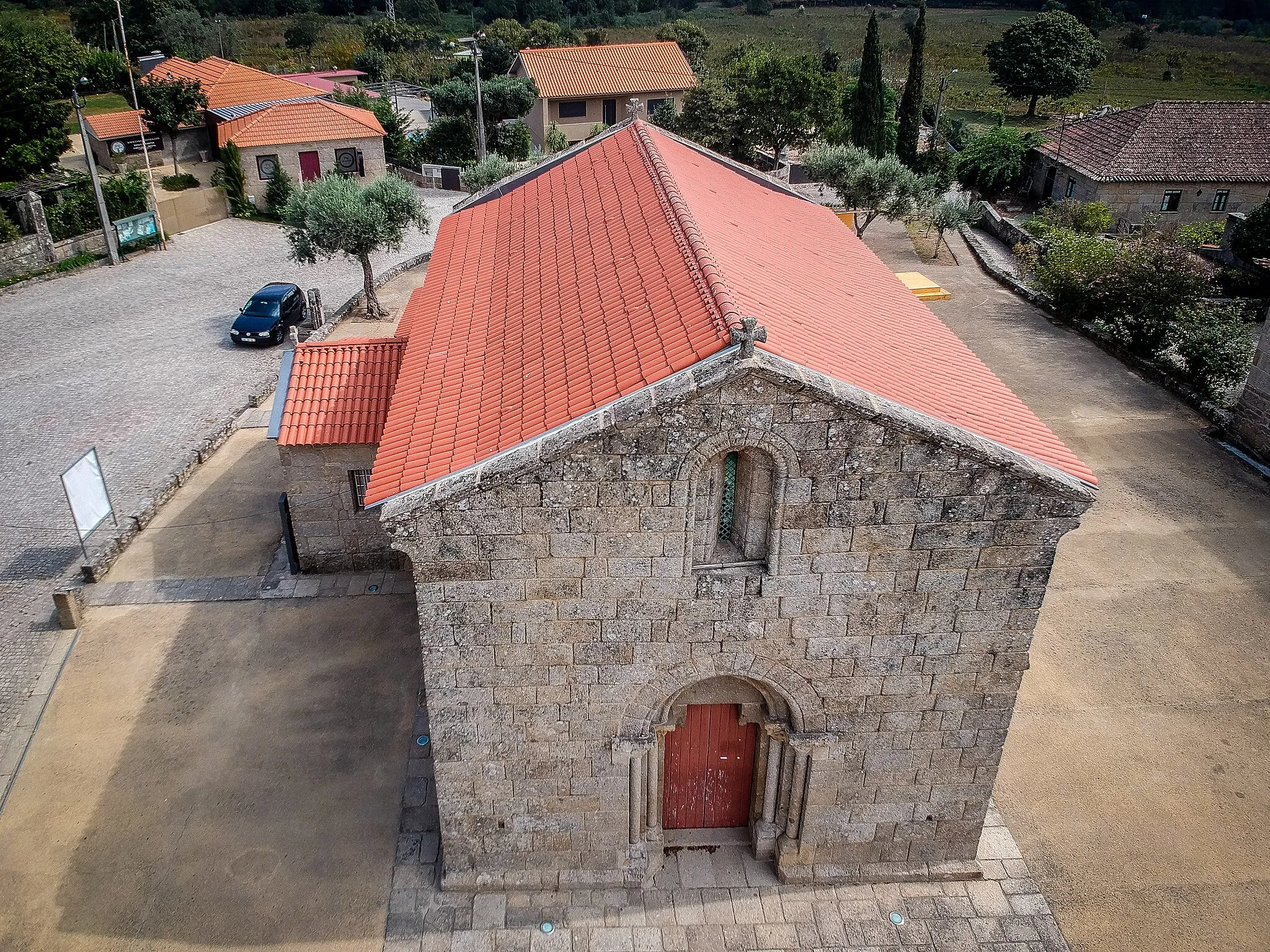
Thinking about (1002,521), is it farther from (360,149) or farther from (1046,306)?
(360,149)

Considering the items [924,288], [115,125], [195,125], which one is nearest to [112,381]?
[924,288]

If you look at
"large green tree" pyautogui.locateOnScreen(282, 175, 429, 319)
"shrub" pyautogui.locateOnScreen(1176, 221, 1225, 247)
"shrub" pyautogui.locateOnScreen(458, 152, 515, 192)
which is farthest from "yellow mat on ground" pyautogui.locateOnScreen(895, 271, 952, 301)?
"large green tree" pyautogui.locateOnScreen(282, 175, 429, 319)

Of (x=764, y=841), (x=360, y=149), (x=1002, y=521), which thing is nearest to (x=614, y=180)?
(x=1002, y=521)

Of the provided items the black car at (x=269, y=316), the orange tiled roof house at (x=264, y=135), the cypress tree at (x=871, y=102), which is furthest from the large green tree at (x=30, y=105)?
the cypress tree at (x=871, y=102)

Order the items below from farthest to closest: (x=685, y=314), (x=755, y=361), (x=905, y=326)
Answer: (x=905, y=326)
(x=685, y=314)
(x=755, y=361)

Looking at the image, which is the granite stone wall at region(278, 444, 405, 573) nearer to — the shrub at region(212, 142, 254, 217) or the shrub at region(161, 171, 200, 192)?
the shrub at region(212, 142, 254, 217)

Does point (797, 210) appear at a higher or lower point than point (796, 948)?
higher

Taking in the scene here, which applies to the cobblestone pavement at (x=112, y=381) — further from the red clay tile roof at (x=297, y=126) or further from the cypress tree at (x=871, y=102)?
the cypress tree at (x=871, y=102)
